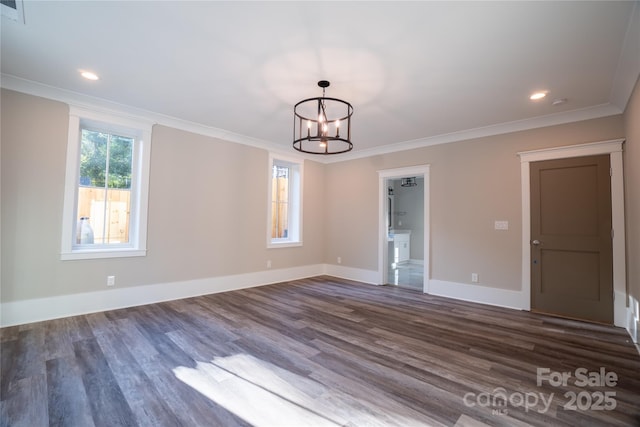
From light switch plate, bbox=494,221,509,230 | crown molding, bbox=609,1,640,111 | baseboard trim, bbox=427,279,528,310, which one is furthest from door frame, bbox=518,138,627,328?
light switch plate, bbox=494,221,509,230

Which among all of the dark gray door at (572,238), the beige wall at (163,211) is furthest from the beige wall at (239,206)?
the dark gray door at (572,238)

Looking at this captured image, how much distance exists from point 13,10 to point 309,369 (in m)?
3.61

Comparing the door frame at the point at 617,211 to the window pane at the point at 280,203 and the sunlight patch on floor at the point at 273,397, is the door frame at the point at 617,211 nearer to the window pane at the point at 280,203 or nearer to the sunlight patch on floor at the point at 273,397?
the sunlight patch on floor at the point at 273,397

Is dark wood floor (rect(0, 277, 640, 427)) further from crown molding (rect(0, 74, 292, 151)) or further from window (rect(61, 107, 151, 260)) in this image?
crown molding (rect(0, 74, 292, 151))

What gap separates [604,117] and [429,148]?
2.21 m

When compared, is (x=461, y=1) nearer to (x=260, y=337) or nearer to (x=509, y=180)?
(x=509, y=180)

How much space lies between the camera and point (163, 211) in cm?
422

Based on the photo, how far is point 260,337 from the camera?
295 centimetres

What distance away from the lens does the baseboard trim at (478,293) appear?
4.09 meters

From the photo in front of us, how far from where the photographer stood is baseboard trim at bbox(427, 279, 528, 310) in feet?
13.4

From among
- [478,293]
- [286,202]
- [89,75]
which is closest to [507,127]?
[478,293]

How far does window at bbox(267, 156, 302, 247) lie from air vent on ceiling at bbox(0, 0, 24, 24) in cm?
384

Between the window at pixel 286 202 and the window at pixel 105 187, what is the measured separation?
2.37 m

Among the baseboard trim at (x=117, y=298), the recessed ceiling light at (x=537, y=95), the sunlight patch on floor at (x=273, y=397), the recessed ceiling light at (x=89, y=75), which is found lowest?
the sunlight patch on floor at (x=273, y=397)
